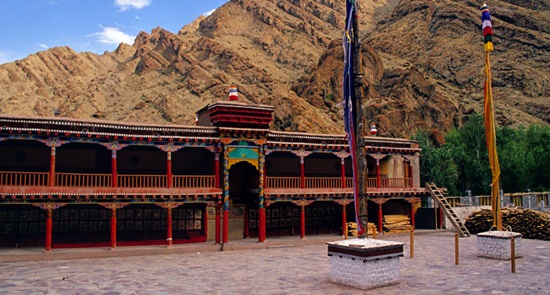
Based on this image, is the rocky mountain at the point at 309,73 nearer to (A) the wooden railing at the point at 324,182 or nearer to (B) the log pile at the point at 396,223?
(A) the wooden railing at the point at 324,182

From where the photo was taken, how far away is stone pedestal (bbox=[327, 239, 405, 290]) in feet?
44.4

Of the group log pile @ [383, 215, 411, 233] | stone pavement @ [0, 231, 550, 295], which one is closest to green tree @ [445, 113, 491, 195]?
log pile @ [383, 215, 411, 233]

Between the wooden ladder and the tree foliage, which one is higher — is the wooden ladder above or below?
below

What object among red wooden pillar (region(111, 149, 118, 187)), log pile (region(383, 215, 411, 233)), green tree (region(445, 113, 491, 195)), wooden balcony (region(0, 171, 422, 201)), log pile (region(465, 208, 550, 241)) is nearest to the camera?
wooden balcony (region(0, 171, 422, 201))

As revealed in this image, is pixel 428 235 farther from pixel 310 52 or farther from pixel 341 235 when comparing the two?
pixel 310 52

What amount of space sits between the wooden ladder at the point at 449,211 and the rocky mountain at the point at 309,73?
29.5m

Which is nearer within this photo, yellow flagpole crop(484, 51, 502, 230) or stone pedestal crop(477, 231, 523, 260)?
stone pedestal crop(477, 231, 523, 260)

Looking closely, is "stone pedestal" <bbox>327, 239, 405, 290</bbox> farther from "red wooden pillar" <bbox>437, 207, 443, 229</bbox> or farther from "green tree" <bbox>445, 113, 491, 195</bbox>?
"green tree" <bbox>445, 113, 491, 195</bbox>

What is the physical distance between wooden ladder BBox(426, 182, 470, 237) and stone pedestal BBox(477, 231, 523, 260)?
1131 cm

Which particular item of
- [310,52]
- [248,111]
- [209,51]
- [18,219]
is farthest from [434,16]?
[18,219]

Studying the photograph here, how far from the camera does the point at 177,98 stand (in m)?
80.1

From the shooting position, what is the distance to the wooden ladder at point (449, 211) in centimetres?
3084

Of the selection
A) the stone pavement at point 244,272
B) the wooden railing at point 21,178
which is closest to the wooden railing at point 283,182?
the stone pavement at point 244,272

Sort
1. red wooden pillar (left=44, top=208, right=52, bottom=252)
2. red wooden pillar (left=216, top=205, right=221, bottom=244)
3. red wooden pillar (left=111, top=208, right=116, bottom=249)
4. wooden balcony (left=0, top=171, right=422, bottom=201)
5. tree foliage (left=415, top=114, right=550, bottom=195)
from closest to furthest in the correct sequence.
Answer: red wooden pillar (left=44, top=208, right=52, bottom=252) → wooden balcony (left=0, top=171, right=422, bottom=201) → red wooden pillar (left=111, top=208, right=116, bottom=249) → red wooden pillar (left=216, top=205, right=221, bottom=244) → tree foliage (left=415, top=114, right=550, bottom=195)
